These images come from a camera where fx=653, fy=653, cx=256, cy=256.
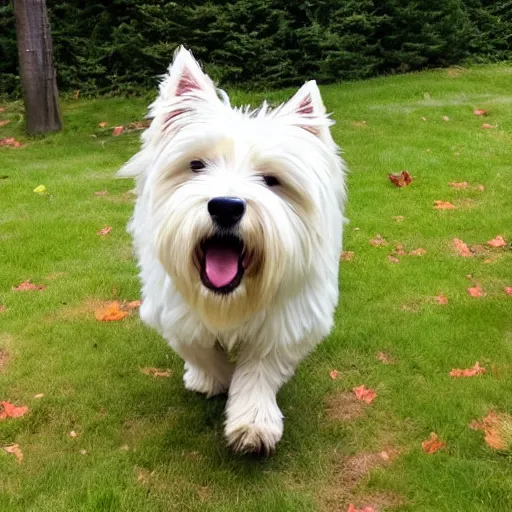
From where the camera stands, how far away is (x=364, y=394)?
3.78m

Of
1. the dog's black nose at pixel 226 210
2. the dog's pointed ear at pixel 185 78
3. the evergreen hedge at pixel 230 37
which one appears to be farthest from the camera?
the evergreen hedge at pixel 230 37

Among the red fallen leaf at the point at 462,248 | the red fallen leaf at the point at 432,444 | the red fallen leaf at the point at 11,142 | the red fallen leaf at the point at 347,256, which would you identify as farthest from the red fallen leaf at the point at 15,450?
the red fallen leaf at the point at 11,142

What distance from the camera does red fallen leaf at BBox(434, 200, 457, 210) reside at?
7177 mm

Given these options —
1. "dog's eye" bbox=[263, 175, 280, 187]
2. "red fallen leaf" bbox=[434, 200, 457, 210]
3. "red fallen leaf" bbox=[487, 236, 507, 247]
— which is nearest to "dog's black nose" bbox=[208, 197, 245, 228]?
"dog's eye" bbox=[263, 175, 280, 187]

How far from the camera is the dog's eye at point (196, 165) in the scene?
2.68 m

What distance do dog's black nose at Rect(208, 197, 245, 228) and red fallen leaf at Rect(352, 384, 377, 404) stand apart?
1735mm

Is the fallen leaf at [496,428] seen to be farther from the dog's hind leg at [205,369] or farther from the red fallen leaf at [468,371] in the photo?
the dog's hind leg at [205,369]

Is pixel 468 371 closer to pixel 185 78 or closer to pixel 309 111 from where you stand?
pixel 309 111

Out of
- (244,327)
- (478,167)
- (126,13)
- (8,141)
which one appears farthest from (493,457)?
(126,13)

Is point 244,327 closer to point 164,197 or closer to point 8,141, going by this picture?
point 164,197

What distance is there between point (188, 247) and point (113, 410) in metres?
1.47

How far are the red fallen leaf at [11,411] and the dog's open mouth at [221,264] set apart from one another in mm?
1553

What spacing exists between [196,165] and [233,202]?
0.37 metres

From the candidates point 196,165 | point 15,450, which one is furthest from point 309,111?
point 15,450
